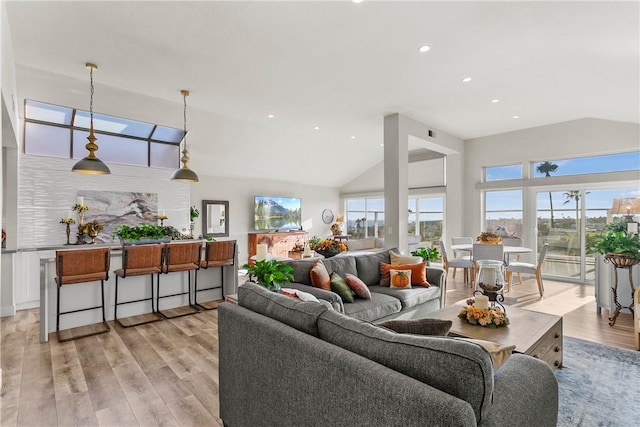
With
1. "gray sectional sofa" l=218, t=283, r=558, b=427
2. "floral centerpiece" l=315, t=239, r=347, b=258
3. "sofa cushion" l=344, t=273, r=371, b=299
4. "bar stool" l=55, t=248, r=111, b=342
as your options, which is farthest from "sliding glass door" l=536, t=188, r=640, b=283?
"bar stool" l=55, t=248, r=111, b=342

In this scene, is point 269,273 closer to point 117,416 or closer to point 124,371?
point 117,416

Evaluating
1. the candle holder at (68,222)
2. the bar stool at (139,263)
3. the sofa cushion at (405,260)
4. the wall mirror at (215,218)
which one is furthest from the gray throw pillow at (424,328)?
the wall mirror at (215,218)

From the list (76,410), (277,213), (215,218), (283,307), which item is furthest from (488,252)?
(215,218)

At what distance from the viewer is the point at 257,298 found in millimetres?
2010

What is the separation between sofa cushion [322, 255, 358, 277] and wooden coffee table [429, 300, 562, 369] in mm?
1248

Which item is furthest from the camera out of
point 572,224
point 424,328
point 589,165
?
point 572,224

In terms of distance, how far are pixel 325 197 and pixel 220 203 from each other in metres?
3.87

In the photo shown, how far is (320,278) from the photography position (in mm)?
3504

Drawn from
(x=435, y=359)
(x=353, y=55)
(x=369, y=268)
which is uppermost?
(x=353, y=55)

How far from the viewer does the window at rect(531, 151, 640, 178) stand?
5748 mm

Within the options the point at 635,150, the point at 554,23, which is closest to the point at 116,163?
the point at 554,23

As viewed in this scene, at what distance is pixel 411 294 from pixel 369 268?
0.68 meters

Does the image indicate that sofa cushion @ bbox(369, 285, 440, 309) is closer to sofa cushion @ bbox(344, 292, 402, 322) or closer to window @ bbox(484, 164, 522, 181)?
sofa cushion @ bbox(344, 292, 402, 322)

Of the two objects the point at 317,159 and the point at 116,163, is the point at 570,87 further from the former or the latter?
the point at 116,163
